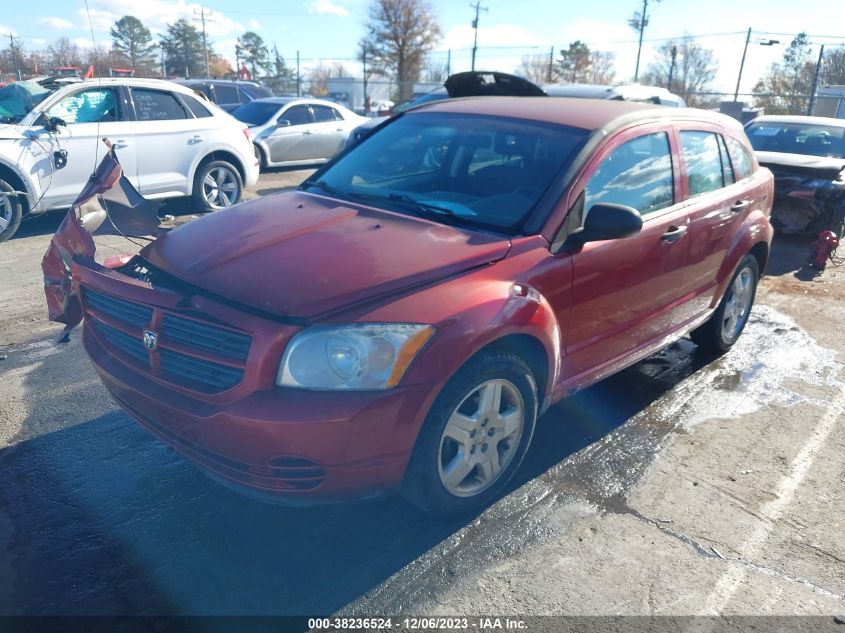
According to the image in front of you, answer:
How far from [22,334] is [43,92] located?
4468mm

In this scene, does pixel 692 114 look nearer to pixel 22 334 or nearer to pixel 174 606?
pixel 174 606

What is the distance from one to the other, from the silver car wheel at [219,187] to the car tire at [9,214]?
2.31 metres

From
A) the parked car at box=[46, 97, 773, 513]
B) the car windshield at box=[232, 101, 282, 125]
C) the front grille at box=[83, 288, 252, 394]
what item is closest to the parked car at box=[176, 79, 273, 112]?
the car windshield at box=[232, 101, 282, 125]

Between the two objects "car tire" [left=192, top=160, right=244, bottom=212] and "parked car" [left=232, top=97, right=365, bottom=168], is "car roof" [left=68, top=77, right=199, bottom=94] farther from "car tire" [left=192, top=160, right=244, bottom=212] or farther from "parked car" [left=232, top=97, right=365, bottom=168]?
"parked car" [left=232, top=97, right=365, bottom=168]

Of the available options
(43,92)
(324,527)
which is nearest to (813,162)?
(324,527)

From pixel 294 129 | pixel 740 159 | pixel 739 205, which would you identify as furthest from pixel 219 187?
pixel 739 205

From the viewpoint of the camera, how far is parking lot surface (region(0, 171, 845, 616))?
2.69 metres

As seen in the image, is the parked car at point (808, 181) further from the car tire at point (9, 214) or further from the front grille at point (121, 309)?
the car tire at point (9, 214)

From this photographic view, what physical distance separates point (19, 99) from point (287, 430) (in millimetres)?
7834

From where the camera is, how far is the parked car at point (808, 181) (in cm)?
828

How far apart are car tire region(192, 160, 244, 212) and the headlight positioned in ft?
23.4

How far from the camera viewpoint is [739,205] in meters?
4.76

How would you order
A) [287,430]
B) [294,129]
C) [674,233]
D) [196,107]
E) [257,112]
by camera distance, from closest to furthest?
[287,430]
[674,233]
[196,107]
[294,129]
[257,112]

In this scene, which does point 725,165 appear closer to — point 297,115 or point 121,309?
point 121,309
